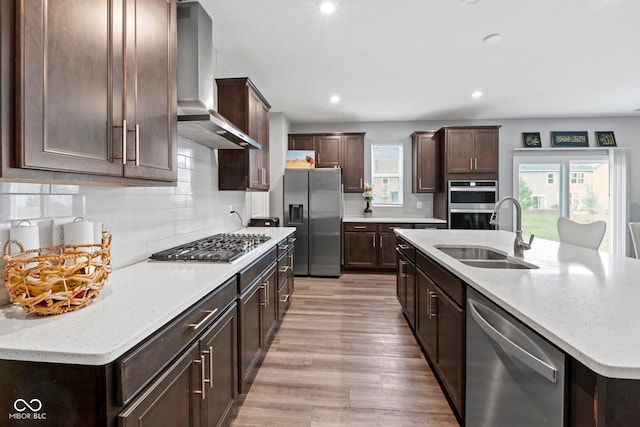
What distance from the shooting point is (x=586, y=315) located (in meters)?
0.96

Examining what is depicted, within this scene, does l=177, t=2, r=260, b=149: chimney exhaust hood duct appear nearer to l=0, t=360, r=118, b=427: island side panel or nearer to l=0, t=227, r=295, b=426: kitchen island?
l=0, t=227, r=295, b=426: kitchen island

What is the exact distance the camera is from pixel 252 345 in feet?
6.49

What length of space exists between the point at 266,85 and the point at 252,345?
3.23 meters

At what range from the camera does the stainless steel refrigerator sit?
4.74 metres

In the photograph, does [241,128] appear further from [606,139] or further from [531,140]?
[606,139]

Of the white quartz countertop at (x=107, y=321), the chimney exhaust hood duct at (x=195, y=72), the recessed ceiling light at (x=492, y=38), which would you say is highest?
the recessed ceiling light at (x=492, y=38)

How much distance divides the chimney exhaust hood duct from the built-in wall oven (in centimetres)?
387

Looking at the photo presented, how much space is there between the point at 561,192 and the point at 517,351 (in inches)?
227

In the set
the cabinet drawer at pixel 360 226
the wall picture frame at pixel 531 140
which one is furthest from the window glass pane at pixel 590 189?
the cabinet drawer at pixel 360 226

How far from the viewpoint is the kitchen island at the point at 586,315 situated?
0.71 metres

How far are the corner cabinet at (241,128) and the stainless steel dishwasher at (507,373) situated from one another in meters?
2.31

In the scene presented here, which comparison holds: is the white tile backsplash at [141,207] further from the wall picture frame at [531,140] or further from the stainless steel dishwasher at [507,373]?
the wall picture frame at [531,140]

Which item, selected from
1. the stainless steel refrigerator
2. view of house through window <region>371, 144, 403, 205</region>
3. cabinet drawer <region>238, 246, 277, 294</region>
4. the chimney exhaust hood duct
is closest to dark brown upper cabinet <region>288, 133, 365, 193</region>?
view of house through window <region>371, 144, 403, 205</region>

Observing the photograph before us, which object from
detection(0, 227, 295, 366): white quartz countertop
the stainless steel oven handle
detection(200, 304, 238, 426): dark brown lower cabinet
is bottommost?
detection(200, 304, 238, 426): dark brown lower cabinet
